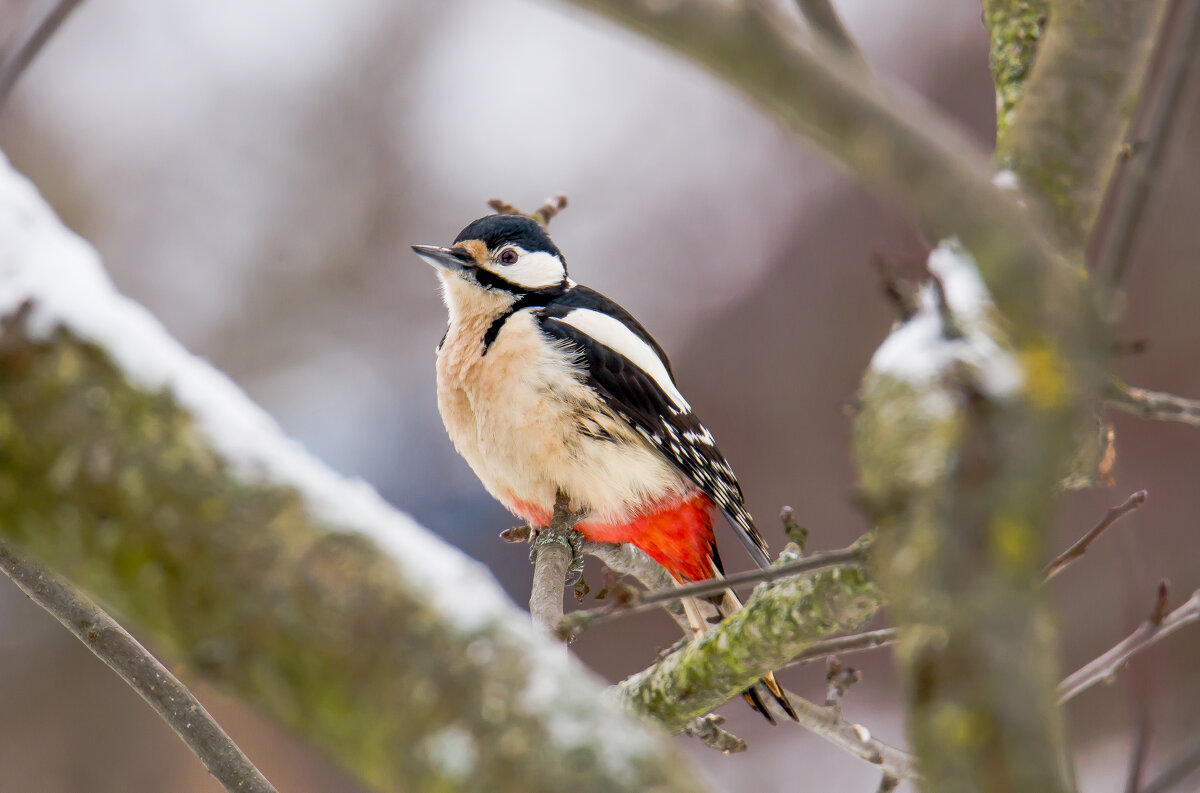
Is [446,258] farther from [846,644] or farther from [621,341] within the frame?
[846,644]

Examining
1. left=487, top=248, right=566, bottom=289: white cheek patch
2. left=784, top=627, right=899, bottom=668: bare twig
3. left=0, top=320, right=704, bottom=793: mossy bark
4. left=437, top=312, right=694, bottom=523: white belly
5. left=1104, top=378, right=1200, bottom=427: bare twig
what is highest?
left=487, top=248, right=566, bottom=289: white cheek patch

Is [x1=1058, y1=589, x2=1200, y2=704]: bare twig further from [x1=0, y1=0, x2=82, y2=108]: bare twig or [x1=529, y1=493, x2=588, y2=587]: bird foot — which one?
[x1=0, y1=0, x2=82, y2=108]: bare twig

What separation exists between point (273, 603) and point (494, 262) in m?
2.74

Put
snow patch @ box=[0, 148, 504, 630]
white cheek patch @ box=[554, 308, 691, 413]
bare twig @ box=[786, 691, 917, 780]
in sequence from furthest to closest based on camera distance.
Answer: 1. white cheek patch @ box=[554, 308, 691, 413]
2. bare twig @ box=[786, 691, 917, 780]
3. snow patch @ box=[0, 148, 504, 630]

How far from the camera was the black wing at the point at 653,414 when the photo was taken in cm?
315

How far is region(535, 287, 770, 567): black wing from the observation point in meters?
3.15

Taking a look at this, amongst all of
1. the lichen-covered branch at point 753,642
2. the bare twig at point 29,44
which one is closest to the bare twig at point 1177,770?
the lichen-covered branch at point 753,642

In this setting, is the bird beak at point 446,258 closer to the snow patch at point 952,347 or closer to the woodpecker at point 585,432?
the woodpecker at point 585,432

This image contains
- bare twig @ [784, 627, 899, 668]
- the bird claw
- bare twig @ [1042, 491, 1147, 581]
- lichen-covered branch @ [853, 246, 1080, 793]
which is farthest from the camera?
the bird claw

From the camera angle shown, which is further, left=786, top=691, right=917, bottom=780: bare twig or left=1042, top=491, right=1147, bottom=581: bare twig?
left=786, top=691, right=917, bottom=780: bare twig

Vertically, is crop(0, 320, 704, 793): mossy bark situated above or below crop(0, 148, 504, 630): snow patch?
below

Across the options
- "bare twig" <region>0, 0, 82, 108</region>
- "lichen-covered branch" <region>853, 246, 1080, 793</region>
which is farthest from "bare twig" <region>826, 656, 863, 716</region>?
"bare twig" <region>0, 0, 82, 108</region>

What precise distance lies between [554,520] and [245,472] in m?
2.14

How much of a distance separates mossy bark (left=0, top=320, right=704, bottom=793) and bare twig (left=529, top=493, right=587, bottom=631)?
1361mm
